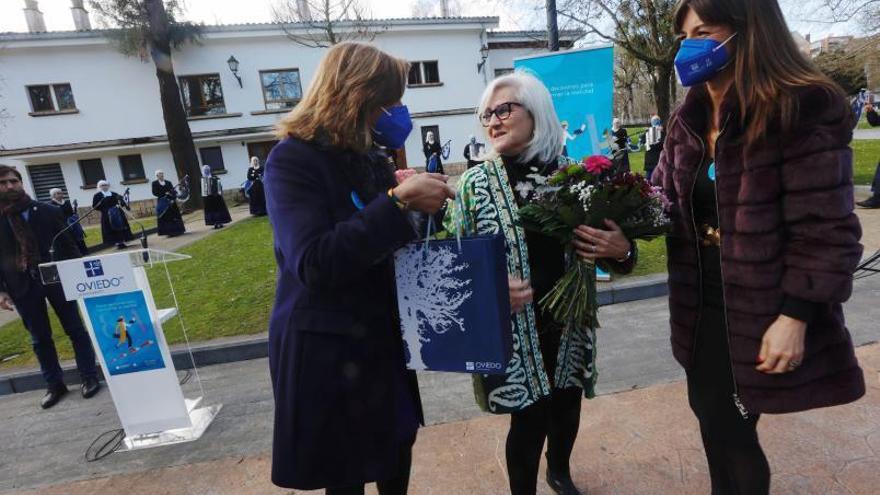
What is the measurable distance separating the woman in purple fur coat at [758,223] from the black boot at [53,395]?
4868 millimetres

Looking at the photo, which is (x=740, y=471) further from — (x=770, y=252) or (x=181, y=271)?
(x=181, y=271)

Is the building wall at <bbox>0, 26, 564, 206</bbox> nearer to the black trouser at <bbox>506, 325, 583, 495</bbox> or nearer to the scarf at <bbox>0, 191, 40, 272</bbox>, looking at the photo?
the scarf at <bbox>0, 191, 40, 272</bbox>

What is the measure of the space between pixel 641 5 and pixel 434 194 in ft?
48.0

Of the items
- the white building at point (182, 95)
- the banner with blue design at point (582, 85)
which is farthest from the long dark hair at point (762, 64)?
the white building at point (182, 95)

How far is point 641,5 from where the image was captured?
1307cm

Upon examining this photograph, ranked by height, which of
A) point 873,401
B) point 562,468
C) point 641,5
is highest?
point 641,5

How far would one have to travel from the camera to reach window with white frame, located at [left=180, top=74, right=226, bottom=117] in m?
19.9

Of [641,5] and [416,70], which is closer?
[641,5]

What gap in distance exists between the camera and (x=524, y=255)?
5.99ft

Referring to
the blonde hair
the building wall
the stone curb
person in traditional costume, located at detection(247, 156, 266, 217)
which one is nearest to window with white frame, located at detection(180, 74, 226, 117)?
the building wall

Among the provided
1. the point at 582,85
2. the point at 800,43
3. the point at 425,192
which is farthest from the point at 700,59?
the point at 582,85

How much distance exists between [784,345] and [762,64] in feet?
2.69

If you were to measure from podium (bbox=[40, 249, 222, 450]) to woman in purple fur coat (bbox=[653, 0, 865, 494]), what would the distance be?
2.98m

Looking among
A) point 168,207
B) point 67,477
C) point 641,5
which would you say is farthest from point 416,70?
point 67,477
